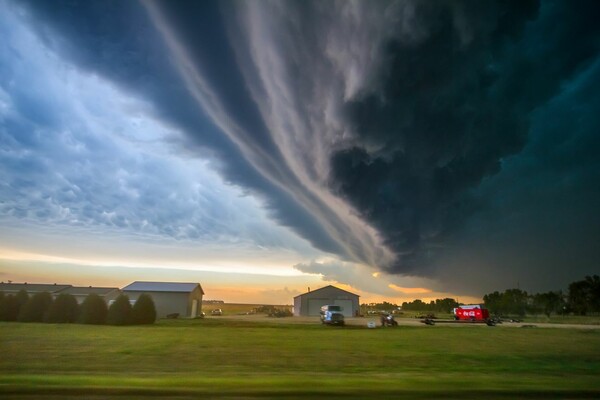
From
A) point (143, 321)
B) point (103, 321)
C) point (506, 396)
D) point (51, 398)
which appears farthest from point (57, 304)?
point (506, 396)

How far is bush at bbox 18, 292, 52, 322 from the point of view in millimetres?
44906

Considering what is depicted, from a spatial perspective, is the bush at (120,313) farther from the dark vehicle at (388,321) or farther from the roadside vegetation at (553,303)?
the roadside vegetation at (553,303)

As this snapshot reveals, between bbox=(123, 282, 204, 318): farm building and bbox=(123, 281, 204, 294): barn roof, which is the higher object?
bbox=(123, 281, 204, 294): barn roof

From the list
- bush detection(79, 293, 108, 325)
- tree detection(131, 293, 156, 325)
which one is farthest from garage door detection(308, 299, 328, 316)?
bush detection(79, 293, 108, 325)

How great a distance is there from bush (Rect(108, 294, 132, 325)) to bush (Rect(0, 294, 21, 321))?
445 inches

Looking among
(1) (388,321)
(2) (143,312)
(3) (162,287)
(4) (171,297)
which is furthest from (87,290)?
(1) (388,321)

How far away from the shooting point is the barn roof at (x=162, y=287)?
7362 cm

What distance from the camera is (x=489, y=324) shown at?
187 feet

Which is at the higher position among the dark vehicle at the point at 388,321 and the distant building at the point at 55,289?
the distant building at the point at 55,289

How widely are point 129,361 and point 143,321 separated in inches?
1303

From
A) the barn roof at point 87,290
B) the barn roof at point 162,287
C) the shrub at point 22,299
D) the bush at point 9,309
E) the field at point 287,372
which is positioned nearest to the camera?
the field at point 287,372

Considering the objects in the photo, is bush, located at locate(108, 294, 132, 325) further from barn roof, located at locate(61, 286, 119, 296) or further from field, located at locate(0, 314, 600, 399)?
barn roof, located at locate(61, 286, 119, 296)

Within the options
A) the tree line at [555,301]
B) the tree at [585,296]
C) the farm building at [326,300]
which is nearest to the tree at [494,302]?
the tree line at [555,301]

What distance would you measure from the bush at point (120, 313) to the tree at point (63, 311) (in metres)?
4.10
